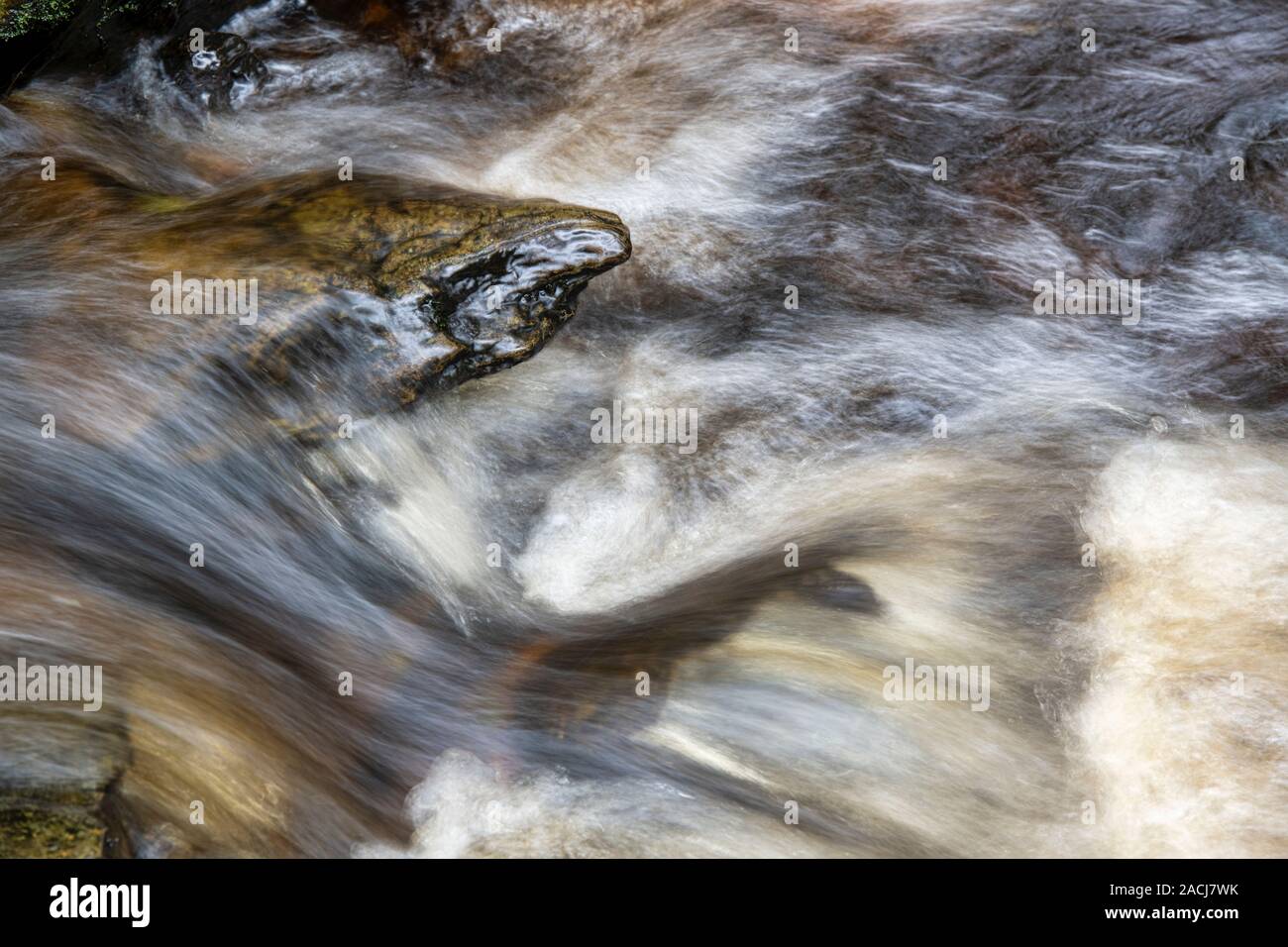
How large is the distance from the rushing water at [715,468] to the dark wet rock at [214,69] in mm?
157

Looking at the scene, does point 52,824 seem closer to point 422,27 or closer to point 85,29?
A: point 422,27

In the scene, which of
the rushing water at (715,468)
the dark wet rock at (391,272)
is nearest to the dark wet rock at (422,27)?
the rushing water at (715,468)

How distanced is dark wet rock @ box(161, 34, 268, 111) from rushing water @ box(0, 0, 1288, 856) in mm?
157

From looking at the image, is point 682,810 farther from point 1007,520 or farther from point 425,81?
point 425,81

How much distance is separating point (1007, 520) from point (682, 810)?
215cm

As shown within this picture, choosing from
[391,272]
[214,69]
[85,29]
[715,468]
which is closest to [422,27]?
[214,69]

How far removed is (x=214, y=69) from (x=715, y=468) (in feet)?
14.6

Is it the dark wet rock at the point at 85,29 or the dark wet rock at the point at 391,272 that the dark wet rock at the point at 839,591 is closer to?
the dark wet rock at the point at 391,272

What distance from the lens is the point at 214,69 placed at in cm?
763

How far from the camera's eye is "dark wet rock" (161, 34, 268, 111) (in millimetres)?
7590

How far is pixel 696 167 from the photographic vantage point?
7.27 m

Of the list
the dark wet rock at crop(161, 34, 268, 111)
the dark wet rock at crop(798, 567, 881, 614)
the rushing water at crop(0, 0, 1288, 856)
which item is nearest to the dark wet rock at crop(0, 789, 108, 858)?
the rushing water at crop(0, 0, 1288, 856)

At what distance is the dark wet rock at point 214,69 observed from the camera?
7.59m

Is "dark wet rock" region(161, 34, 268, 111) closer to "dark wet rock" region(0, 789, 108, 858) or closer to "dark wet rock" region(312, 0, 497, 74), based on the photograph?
"dark wet rock" region(312, 0, 497, 74)
